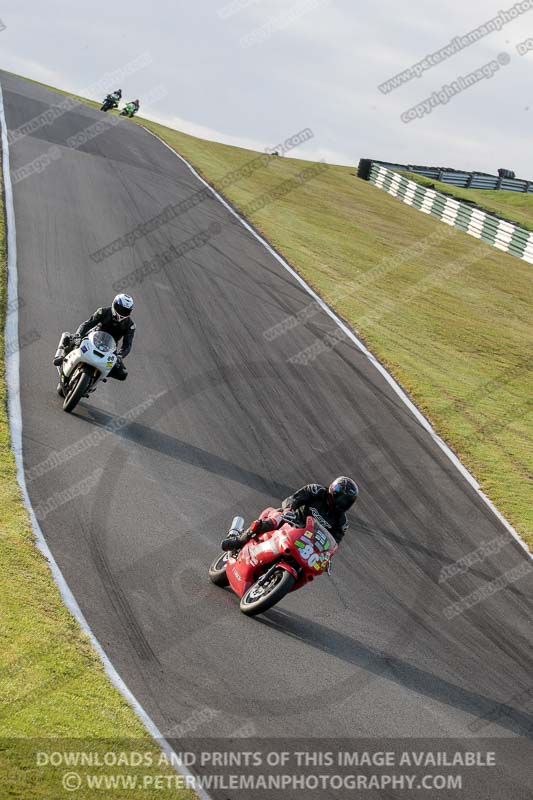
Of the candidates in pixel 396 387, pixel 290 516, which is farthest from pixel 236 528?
pixel 396 387

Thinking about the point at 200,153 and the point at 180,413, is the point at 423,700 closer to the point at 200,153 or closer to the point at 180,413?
the point at 180,413

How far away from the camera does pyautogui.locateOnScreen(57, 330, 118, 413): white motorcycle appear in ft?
45.0

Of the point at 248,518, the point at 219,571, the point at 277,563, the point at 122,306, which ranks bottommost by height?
the point at 248,518

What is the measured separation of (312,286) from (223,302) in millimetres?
4249

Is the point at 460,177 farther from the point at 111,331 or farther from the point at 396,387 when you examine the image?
the point at 111,331

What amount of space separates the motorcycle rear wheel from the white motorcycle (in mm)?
4128

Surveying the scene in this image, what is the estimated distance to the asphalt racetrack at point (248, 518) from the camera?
8.69 meters

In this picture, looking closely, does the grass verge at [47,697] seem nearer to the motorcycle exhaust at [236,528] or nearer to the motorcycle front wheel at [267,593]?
the motorcycle front wheel at [267,593]

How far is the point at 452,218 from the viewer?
44156mm

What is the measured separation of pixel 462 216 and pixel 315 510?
35.2m

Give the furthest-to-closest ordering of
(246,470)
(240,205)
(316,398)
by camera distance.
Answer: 1. (240,205)
2. (316,398)
3. (246,470)

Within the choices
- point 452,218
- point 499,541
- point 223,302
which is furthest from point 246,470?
point 452,218

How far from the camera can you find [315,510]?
10.2 metres

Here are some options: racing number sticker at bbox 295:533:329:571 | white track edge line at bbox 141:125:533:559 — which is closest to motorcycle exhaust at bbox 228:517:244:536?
racing number sticker at bbox 295:533:329:571
